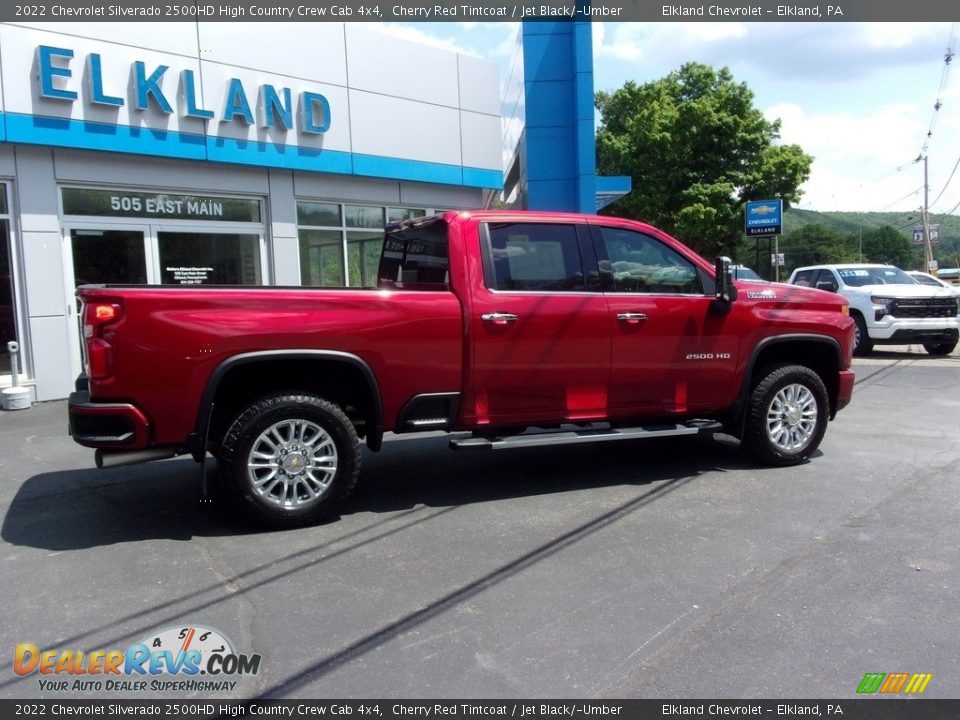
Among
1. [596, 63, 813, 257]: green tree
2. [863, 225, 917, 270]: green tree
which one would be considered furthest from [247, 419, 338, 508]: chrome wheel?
[863, 225, 917, 270]: green tree

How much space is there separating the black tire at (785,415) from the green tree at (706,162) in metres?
27.0

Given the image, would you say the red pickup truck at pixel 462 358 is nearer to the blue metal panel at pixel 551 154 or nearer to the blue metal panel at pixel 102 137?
the blue metal panel at pixel 102 137

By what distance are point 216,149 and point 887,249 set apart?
122 m

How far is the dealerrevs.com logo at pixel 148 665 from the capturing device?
314 cm

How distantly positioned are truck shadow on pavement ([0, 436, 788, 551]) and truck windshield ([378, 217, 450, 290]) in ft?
5.07

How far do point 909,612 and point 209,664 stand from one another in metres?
3.18

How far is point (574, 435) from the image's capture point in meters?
5.56

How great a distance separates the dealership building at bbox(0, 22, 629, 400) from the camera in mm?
9984

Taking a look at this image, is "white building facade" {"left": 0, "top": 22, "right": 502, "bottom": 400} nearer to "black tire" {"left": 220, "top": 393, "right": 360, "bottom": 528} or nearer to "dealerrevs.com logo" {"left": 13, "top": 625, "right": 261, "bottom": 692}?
"black tire" {"left": 220, "top": 393, "right": 360, "bottom": 528}

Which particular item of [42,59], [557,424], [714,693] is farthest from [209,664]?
[42,59]

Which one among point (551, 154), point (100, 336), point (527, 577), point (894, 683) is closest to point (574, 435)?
point (527, 577)

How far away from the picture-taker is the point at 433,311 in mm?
5176

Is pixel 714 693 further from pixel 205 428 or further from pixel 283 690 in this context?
pixel 205 428

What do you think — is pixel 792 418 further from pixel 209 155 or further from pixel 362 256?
pixel 362 256
